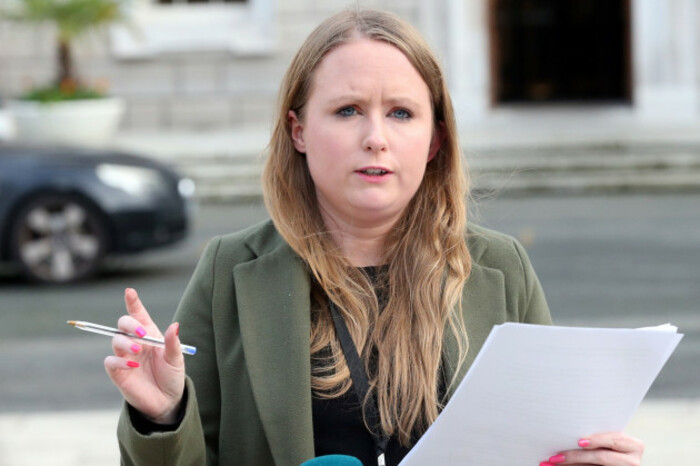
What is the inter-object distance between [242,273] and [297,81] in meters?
0.36

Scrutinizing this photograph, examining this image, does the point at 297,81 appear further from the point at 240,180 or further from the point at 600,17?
the point at 600,17

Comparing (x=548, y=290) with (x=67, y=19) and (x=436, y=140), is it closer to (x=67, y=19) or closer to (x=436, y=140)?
(x=436, y=140)

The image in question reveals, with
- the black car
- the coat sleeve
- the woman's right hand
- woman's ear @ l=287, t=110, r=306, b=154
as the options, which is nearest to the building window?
the black car

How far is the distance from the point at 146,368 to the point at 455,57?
1769 centimetres

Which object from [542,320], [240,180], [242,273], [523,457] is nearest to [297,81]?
[242,273]

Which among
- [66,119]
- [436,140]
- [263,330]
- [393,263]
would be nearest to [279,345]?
[263,330]

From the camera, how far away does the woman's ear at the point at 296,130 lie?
249 cm

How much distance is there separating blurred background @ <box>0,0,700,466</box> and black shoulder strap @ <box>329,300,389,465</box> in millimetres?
584

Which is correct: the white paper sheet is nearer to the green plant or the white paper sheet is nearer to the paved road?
the paved road

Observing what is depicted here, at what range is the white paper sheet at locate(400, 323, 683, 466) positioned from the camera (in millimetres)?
2014

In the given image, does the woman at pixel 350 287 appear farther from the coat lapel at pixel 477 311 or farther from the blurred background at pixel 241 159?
the blurred background at pixel 241 159

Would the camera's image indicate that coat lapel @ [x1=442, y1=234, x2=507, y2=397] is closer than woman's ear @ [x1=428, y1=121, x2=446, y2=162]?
Yes

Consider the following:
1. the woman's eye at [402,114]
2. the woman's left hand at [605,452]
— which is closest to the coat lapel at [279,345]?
the woman's eye at [402,114]

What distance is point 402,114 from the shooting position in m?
2.35
